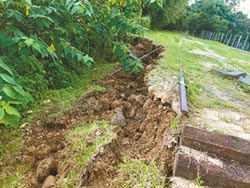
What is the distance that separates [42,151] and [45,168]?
21cm

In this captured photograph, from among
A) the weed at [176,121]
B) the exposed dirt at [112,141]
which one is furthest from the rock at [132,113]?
the weed at [176,121]

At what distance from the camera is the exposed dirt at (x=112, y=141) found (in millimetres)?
1829

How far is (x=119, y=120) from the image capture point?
2529 millimetres

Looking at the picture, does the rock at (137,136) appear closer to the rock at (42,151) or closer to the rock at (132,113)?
the rock at (132,113)

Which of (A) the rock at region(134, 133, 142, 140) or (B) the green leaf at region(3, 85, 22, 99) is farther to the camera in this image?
(A) the rock at region(134, 133, 142, 140)

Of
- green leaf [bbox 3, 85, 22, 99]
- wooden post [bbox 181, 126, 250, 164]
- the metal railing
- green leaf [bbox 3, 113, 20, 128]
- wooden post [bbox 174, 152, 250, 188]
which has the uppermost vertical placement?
green leaf [bbox 3, 85, 22, 99]

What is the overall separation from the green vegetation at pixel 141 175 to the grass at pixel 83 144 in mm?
317

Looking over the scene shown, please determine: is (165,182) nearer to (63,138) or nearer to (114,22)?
(63,138)

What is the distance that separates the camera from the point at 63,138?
2.29 m

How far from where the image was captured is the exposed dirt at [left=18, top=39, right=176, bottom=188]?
1.83 meters

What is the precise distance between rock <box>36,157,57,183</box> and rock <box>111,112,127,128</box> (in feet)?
2.37

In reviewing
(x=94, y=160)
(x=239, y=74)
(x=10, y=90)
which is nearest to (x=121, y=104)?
(x=94, y=160)

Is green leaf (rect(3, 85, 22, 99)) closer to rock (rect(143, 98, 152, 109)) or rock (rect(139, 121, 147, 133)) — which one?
rock (rect(139, 121, 147, 133))

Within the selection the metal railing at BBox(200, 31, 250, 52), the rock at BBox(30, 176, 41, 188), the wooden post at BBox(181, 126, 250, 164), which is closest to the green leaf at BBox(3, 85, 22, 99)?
the rock at BBox(30, 176, 41, 188)
